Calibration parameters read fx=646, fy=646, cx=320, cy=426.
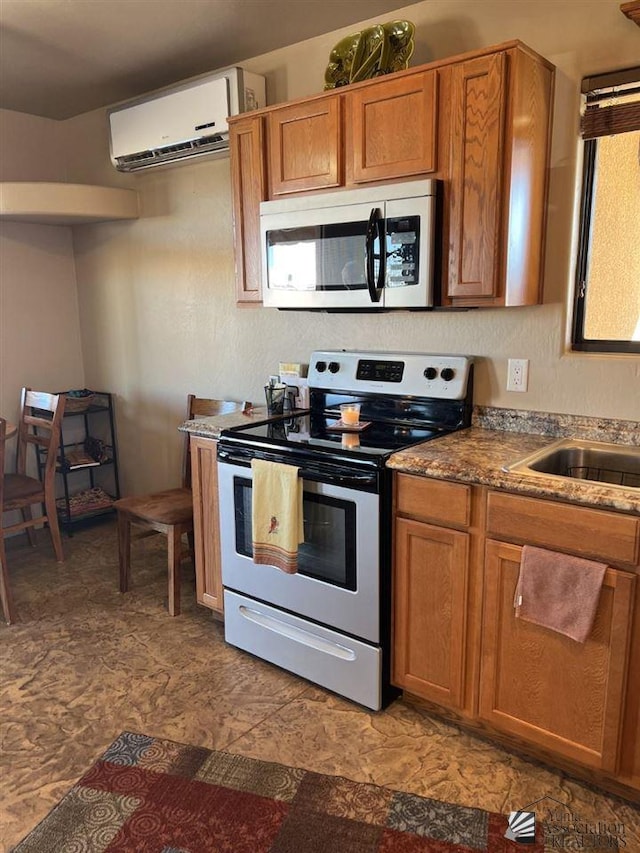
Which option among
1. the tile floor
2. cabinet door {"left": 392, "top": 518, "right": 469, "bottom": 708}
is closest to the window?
cabinet door {"left": 392, "top": 518, "right": 469, "bottom": 708}

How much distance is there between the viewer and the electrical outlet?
2385 millimetres

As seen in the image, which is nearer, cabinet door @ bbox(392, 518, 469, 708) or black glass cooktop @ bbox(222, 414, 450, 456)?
cabinet door @ bbox(392, 518, 469, 708)

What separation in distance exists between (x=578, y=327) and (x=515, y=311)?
0.74ft

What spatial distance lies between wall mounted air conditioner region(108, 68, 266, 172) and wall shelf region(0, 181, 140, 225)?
0.19 metres

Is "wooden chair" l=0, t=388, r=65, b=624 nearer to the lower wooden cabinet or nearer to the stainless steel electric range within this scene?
the stainless steel electric range

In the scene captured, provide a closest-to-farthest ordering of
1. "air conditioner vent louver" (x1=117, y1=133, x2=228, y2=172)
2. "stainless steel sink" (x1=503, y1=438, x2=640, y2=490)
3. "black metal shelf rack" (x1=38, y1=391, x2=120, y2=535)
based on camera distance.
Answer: "stainless steel sink" (x1=503, y1=438, x2=640, y2=490) → "air conditioner vent louver" (x1=117, y1=133, x2=228, y2=172) → "black metal shelf rack" (x1=38, y1=391, x2=120, y2=535)

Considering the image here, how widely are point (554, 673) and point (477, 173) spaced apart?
155 centimetres

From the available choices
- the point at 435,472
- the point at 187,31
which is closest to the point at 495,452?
the point at 435,472

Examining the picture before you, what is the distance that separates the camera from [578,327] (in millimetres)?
2320

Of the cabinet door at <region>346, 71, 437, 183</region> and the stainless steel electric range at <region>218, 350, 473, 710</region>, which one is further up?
the cabinet door at <region>346, 71, 437, 183</region>

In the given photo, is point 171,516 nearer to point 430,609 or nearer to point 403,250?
point 430,609

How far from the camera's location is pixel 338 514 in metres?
2.22

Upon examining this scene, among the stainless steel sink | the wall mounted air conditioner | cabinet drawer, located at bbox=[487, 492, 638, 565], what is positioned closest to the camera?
cabinet drawer, located at bbox=[487, 492, 638, 565]

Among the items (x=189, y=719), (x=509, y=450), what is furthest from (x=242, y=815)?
(x=509, y=450)
